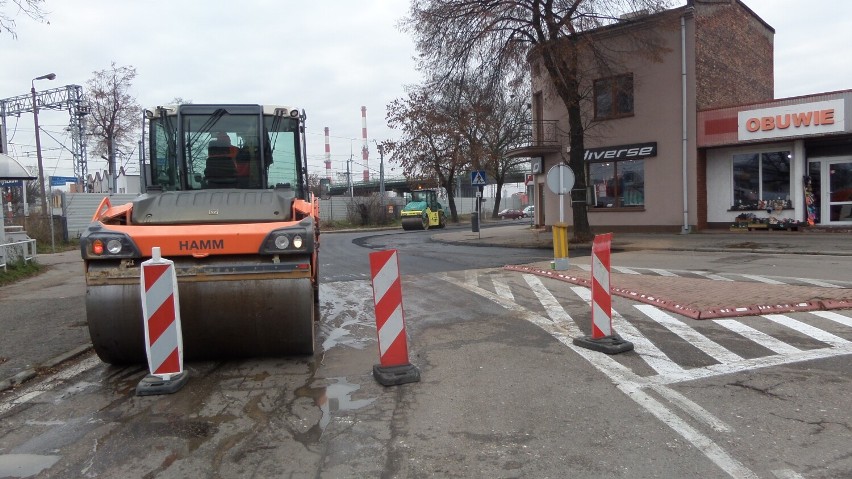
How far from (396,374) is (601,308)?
→ 8.12 feet

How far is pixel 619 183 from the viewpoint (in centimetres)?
2502

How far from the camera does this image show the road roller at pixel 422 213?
1608 inches

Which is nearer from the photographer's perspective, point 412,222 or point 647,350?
point 647,350

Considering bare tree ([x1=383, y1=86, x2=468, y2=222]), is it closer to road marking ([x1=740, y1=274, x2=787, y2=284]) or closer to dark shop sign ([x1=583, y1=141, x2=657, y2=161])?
dark shop sign ([x1=583, y1=141, x2=657, y2=161])

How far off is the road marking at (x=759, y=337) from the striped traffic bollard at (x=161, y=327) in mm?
5946

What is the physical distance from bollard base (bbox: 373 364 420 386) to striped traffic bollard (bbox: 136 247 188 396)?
5.75ft

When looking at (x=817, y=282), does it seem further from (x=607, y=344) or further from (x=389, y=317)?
(x=389, y=317)

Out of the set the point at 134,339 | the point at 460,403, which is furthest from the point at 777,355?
the point at 134,339

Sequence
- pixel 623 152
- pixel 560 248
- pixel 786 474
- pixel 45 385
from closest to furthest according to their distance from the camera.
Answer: pixel 786 474 < pixel 45 385 < pixel 560 248 < pixel 623 152

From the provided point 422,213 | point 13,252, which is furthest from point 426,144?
point 13,252

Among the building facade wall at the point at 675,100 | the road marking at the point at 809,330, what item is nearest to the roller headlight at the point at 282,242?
the road marking at the point at 809,330

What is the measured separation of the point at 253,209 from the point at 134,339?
168 centimetres

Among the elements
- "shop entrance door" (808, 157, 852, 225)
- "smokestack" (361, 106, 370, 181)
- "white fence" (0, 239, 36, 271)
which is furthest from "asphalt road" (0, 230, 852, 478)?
"smokestack" (361, 106, 370, 181)

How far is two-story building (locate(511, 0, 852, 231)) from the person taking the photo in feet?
68.3
